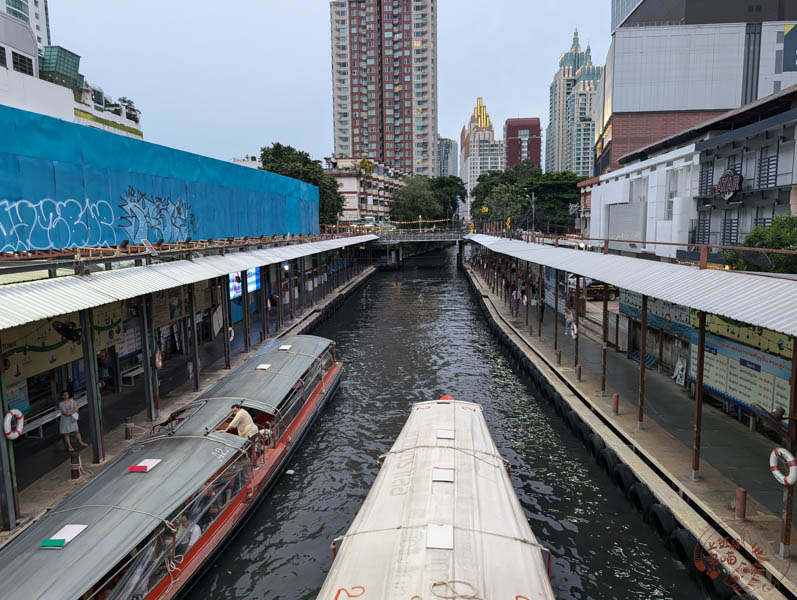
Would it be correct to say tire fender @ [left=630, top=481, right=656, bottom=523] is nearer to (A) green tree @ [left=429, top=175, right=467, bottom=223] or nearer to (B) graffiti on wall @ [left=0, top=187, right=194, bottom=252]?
(B) graffiti on wall @ [left=0, top=187, right=194, bottom=252]

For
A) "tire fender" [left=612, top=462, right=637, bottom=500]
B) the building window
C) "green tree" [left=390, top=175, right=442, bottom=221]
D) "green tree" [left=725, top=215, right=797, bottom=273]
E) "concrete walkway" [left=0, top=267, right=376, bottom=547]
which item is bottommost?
"tire fender" [left=612, top=462, right=637, bottom=500]

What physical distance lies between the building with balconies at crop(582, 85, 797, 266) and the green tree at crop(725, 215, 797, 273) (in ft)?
11.6

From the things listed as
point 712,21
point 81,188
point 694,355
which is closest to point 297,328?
point 81,188

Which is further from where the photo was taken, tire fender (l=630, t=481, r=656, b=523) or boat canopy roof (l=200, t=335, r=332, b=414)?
boat canopy roof (l=200, t=335, r=332, b=414)

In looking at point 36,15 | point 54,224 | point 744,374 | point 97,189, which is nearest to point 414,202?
point 97,189

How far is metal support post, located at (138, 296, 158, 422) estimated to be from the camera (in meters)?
17.3

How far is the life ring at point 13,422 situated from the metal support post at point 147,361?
→ 6.19 m

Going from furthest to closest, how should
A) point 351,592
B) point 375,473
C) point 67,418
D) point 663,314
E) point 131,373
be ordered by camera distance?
point 131,373 → point 663,314 → point 375,473 → point 67,418 → point 351,592

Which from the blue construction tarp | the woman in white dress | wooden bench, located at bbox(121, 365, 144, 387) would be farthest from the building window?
the woman in white dress

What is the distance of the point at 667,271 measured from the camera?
1414 cm

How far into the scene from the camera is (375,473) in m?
16.4

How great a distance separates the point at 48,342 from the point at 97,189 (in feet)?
24.2

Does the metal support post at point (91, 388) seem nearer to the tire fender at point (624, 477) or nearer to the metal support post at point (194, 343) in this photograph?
the metal support post at point (194, 343)

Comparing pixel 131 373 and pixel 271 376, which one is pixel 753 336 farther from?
pixel 131 373
